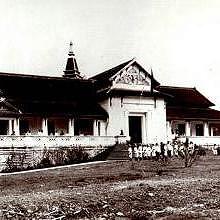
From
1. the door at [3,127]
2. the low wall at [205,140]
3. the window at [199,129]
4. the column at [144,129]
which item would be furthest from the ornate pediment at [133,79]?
the door at [3,127]

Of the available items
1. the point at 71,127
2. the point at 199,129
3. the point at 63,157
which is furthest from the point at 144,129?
the point at 63,157

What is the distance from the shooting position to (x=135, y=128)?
139ft

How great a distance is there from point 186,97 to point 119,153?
59.9 feet

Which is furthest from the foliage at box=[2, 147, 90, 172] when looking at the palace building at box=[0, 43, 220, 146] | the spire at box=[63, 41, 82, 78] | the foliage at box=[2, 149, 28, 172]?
the spire at box=[63, 41, 82, 78]

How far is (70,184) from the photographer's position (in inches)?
731

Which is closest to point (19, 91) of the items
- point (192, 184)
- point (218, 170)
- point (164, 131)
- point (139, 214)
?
point (164, 131)

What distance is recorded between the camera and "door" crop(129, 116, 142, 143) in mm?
42066

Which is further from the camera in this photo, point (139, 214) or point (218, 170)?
point (218, 170)

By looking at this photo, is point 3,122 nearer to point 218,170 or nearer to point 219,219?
point 218,170

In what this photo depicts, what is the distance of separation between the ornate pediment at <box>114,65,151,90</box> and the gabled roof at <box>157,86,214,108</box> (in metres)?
6.23

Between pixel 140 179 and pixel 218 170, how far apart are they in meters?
4.74

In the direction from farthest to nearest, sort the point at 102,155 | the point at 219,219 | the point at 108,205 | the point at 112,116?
the point at 112,116 → the point at 102,155 → the point at 108,205 → the point at 219,219

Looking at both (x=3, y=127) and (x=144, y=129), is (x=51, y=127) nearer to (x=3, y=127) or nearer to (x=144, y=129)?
(x=3, y=127)

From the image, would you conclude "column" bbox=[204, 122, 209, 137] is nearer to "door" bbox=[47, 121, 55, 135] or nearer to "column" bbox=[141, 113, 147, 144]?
"column" bbox=[141, 113, 147, 144]
